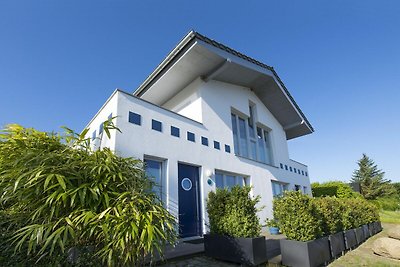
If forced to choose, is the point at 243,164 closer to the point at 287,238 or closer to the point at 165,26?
the point at 287,238

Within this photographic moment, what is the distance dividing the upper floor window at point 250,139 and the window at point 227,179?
131cm

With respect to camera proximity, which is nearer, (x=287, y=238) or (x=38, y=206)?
(x=38, y=206)

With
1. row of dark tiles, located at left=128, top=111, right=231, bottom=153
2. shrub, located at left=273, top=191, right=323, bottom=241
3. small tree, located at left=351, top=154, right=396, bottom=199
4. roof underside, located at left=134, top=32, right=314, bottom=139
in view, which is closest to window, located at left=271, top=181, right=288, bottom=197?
row of dark tiles, located at left=128, top=111, right=231, bottom=153

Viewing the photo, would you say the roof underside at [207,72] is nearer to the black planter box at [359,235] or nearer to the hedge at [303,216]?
the hedge at [303,216]

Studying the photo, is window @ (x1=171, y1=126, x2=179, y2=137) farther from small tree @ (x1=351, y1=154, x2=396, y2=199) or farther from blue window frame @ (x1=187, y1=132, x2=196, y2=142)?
small tree @ (x1=351, y1=154, x2=396, y2=199)

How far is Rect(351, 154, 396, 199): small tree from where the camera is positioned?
110 ft

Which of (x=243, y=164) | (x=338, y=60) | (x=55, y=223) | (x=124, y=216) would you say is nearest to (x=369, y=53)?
(x=338, y=60)

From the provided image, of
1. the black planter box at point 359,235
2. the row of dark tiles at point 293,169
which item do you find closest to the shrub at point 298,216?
the black planter box at point 359,235

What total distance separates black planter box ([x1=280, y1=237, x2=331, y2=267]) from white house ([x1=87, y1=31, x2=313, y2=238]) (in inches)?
93.2

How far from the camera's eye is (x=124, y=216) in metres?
2.57

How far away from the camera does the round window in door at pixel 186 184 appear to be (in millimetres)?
7300

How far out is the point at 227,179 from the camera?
30.2ft

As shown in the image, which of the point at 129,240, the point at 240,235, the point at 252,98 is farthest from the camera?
the point at 252,98

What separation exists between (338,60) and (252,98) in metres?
4.67
